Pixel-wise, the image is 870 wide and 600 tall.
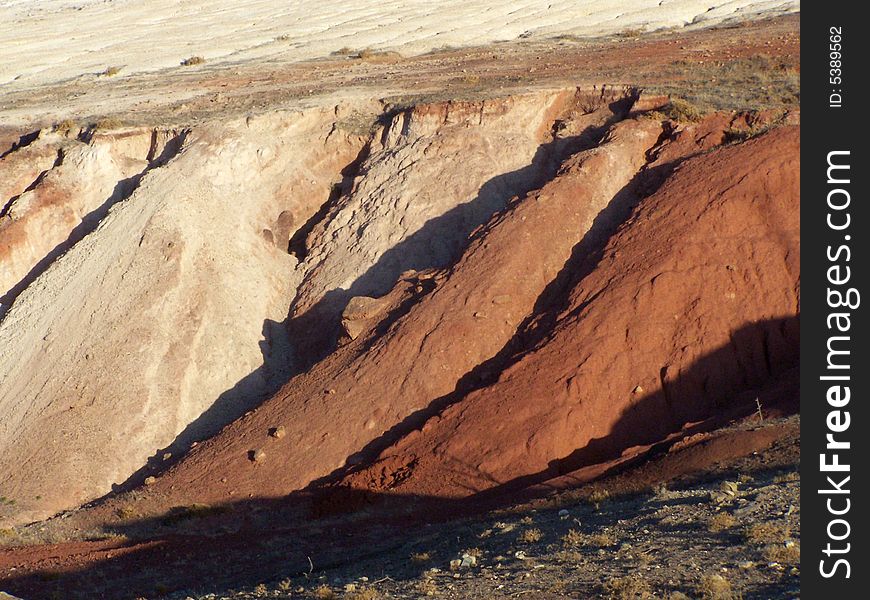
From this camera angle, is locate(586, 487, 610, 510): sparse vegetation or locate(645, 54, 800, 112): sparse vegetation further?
locate(645, 54, 800, 112): sparse vegetation

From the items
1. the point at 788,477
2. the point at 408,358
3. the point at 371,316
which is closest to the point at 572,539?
the point at 788,477

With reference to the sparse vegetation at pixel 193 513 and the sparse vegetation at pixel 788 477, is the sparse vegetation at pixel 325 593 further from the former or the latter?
the sparse vegetation at pixel 193 513

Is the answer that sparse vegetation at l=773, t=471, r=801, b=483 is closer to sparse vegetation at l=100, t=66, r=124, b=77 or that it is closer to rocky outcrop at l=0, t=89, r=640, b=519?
rocky outcrop at l=0, t=89, r=640, b=519

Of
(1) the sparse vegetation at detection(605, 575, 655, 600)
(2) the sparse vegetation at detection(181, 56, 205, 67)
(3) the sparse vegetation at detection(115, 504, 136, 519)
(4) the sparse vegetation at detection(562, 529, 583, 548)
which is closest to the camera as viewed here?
(1) the sparse vegetation at detection(605, 575, 655, 600)

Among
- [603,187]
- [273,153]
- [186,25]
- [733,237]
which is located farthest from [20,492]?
[186,25]

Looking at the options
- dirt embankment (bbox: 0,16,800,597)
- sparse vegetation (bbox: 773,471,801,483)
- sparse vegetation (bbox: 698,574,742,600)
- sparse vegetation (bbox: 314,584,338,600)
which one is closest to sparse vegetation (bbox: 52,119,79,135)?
dirt embankment (bbox: 0,16,800,597)

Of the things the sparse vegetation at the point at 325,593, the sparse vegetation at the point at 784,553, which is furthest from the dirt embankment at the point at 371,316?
the sparse vegetation at the point at 784,553
